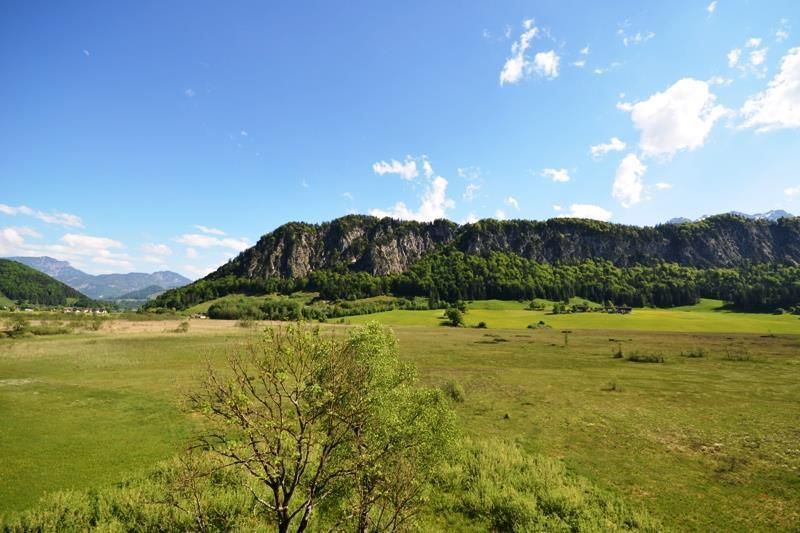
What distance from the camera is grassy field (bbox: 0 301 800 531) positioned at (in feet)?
79.5

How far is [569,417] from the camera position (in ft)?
132

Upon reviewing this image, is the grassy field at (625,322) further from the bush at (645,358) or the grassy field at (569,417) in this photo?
the bush at (645,358)

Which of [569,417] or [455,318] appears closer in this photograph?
[569,417]

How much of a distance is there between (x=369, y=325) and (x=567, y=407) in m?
31.3

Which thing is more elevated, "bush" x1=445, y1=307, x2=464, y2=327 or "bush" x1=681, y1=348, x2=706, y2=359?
"bush" x1=445, y1=307, x2=464, y2=327

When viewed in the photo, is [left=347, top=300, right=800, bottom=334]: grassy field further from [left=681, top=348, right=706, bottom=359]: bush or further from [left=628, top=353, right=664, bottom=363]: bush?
[left=628, top=353, right=664, bottom=363]: bush

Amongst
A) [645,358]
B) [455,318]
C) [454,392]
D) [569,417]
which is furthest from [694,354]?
[455,318]

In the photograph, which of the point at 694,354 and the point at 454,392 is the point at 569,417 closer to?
the point at 454,392

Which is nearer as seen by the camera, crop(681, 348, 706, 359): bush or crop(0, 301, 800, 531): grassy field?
crop(0, 301, 800, 531): grassy field

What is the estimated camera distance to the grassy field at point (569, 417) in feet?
79.5

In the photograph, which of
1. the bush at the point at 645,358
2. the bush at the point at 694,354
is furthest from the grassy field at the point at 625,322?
the bush at the point at 645,358

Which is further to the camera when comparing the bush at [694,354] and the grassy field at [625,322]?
the grassy field at [625,322]

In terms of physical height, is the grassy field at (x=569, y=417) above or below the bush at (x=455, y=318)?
below

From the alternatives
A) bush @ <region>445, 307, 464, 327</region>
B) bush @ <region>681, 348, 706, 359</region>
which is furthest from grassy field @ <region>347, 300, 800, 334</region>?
bush @ <region>681, 348, 706, 359</region>
